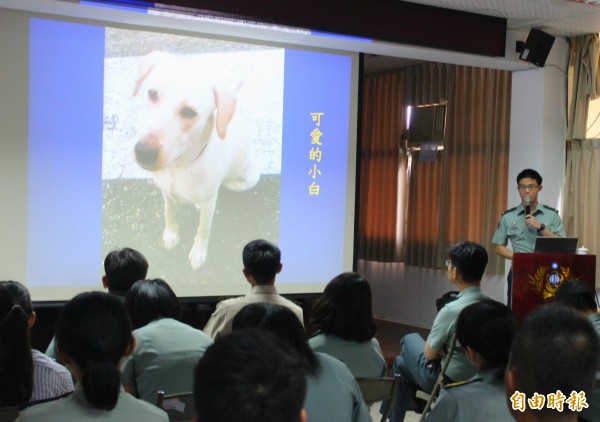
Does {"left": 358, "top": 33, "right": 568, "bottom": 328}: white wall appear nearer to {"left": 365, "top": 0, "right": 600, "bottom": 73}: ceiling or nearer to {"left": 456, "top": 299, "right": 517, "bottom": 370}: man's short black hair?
{"left": 365, "top": 0, "right": 600, "bottom": 73}: ceiling

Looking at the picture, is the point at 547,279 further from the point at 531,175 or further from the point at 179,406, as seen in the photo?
the point at 179,406

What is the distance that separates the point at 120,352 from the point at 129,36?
11.1 ft

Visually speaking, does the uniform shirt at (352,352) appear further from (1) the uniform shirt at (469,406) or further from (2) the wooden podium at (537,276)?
(2) the wooden podium at (537,276)

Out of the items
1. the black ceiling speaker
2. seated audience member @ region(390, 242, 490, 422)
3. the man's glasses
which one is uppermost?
the black ceiling speaker

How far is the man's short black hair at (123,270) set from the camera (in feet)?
10.3

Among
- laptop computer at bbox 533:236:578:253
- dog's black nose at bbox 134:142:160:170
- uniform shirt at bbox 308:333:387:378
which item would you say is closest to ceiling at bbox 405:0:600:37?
laptop computer at bbox 533:236:578:253

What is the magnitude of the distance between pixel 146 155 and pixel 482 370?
3.21m

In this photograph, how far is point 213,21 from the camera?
459cm

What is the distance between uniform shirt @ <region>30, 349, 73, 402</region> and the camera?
208 centimetres

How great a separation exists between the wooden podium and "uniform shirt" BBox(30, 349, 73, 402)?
115 inches

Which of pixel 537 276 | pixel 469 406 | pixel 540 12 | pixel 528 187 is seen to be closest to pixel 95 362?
pixel 469 406

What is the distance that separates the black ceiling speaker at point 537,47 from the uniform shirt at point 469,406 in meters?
4.30

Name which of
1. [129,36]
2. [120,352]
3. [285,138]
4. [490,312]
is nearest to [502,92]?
[285,138]

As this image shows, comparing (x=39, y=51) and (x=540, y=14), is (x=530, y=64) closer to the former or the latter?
(x=540, y=14)
